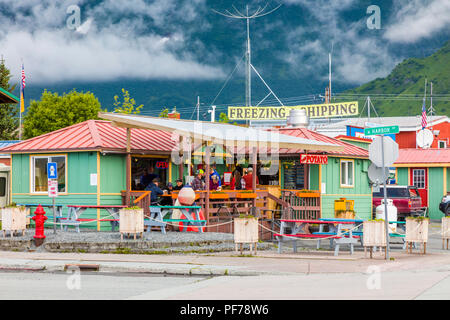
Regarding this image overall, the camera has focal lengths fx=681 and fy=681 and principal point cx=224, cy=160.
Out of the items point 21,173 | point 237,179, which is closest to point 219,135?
point 237,179

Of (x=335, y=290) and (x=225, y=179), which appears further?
(x=225, y=179)

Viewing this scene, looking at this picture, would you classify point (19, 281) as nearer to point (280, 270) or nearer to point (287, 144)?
point (280, 270)

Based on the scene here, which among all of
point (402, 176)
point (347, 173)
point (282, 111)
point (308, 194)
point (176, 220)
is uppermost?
point (282, 111)

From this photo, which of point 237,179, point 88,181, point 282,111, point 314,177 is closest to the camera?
point 88,181

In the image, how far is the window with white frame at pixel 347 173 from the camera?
2683cm

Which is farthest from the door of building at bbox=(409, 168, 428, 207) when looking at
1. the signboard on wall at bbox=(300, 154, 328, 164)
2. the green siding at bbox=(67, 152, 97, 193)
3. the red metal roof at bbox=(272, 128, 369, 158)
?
the green siding at bbox=(67, 152, 97, 193)

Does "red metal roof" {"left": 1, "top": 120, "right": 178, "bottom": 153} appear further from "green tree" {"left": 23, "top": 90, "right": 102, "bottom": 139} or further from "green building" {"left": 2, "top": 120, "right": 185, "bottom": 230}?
"green tree" {"left": 23, "top": 90, "right": 102, "bottom": 139}

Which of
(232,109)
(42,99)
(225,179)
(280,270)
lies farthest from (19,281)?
(42,99)

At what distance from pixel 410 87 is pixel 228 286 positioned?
8990 centimetres

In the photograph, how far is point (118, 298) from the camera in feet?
34.4

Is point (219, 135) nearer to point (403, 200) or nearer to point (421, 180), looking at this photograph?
point (403, 200)

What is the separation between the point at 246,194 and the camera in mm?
21719
